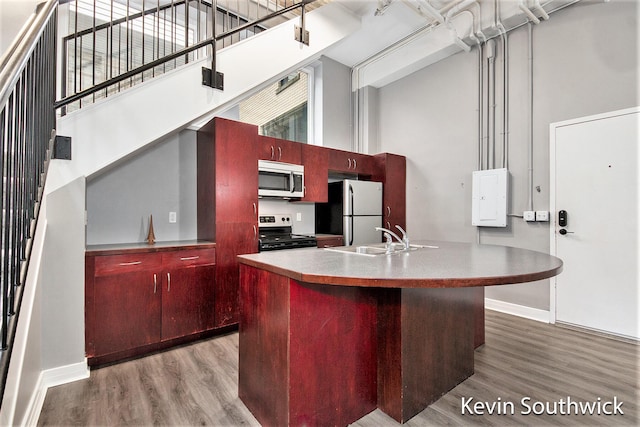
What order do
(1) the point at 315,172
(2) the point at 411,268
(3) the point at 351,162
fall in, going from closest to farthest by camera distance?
(2) the point at 411,268
(1) the point at 315,172
(3) the point at 351,162

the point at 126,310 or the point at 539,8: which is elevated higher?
the point at 539,8

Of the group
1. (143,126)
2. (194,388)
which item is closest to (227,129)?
(143,126)

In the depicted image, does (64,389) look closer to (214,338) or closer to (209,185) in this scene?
(214,338)

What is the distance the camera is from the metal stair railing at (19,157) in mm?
1009

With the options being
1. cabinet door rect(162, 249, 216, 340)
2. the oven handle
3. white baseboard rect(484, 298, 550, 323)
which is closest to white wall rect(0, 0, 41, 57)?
cabinet door rect(162, 249, 216, 340)

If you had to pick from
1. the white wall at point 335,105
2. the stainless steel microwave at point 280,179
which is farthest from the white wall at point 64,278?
the white wall at point 335,105

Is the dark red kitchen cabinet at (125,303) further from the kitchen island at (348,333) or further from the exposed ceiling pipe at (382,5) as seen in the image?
the exposed ceiling pipe at (382,5)

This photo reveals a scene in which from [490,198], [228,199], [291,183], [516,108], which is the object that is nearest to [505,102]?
[516,108]

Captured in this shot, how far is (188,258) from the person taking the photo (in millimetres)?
2881

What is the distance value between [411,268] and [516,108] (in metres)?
3.15

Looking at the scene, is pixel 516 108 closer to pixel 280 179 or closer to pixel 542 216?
pixel 542 216

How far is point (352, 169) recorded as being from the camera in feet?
14.9

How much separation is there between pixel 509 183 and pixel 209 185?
10.9ft

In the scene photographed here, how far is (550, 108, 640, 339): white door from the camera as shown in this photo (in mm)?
2922
